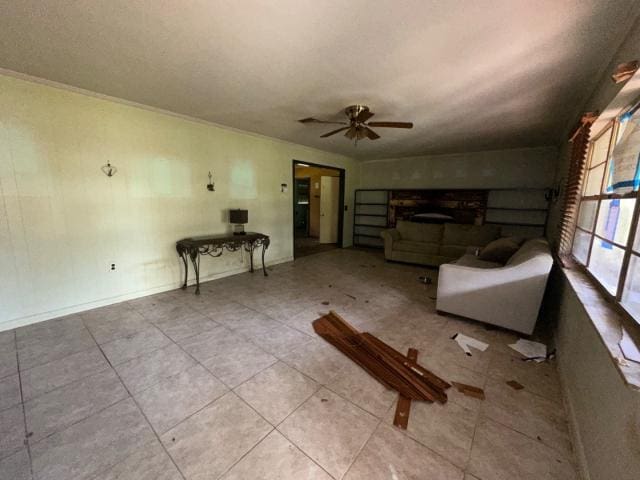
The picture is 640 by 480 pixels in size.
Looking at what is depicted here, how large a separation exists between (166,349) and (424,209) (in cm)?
565

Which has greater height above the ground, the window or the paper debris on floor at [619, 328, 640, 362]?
the window

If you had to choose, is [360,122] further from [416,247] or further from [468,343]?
[416,247]

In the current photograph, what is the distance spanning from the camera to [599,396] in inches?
45.4

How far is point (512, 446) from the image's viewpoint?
134cm

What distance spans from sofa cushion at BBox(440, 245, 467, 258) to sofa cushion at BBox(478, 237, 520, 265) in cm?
99

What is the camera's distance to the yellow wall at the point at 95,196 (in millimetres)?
2385

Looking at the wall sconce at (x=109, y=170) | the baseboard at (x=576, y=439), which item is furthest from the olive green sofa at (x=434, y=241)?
the wall sconce at (x=109, y=170)

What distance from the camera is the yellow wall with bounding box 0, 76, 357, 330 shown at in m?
2.38

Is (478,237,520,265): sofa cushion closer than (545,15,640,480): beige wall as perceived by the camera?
No

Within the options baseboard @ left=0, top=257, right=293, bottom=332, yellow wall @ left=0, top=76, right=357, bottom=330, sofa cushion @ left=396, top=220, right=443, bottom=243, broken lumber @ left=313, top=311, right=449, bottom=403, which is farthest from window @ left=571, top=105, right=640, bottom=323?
baseboard @ left=0, top=257, right=293, bottom=332

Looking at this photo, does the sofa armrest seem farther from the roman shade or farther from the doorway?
the roman shade

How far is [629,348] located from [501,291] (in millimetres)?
1539

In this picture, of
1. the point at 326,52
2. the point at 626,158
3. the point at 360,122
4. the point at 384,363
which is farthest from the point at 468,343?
the point at 326,52

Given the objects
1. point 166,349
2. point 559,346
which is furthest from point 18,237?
point 559,346
